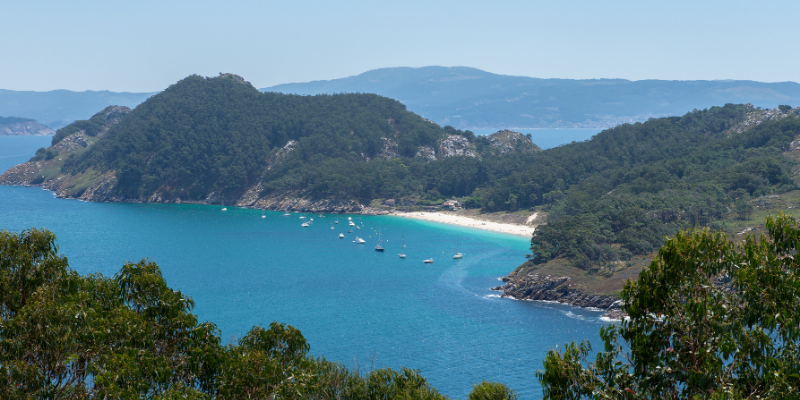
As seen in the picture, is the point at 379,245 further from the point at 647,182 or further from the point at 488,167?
the point at 488,167

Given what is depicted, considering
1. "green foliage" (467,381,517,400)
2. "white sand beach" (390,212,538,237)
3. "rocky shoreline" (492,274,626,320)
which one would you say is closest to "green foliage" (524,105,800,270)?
"rocky shoreline" (492,274,626,320)

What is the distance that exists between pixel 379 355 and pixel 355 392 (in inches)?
Result: 1296

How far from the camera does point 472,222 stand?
134 m

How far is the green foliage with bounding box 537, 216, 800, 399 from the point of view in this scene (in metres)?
14.1

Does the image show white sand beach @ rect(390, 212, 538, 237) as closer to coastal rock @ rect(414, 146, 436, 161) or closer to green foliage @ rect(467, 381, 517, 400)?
coastal rock @ rect(414, 146, 436, 161)

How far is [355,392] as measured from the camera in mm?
23406

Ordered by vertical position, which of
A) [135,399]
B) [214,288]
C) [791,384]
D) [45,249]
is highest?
[45,249]

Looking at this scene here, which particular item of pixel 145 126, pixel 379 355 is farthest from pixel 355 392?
pixel 145 126

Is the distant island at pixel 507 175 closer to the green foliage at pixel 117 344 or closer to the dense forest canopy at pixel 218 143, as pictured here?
the dense forest canopy at pixel 218 143

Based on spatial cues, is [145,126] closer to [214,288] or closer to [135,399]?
[214,288]

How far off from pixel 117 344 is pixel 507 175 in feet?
494

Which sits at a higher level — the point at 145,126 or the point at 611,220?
the point at 145,126

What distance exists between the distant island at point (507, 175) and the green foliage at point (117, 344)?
58397 mm

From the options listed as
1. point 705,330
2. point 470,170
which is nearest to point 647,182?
point 470,170
